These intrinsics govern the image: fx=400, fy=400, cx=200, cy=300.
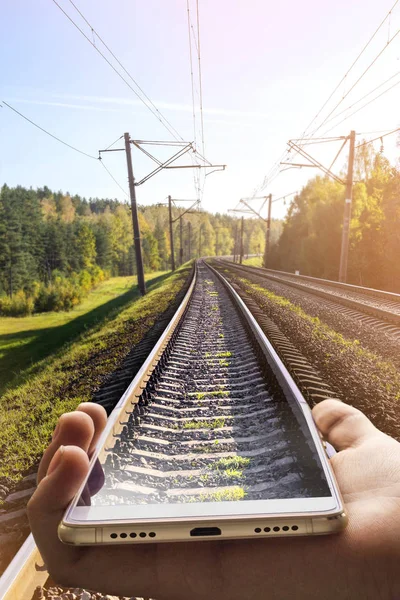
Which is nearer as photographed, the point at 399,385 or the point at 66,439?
the point at 66,439

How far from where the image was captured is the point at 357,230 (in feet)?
89.4

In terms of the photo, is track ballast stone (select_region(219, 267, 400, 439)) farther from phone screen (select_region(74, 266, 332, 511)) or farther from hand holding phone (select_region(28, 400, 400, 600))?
hand holding phone (select_region(28, 400, 400, 600))

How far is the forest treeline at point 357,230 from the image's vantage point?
21734 mm

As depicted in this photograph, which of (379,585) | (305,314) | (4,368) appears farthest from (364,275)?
(379,585)

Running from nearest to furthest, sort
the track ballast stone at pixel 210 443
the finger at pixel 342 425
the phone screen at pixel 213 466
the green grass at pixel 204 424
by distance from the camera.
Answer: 1. the finger at pixel 342 425
2. the phone screen at pixel 213 466
3. the track ballast stone at pixel 210 443
4. the green grass at pixel 204 424

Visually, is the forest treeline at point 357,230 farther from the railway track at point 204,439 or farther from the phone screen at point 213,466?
the phone screen at point 213,466

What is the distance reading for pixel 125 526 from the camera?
1.27m

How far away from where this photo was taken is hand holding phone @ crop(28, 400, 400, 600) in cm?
125

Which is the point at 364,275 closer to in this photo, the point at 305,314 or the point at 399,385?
the point at 305,314

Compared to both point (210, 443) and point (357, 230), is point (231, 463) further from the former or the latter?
point (357, 230)

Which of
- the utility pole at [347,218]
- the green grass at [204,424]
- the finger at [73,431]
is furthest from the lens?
the utility pole at [347,218]

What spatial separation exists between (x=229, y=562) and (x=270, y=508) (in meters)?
0.21

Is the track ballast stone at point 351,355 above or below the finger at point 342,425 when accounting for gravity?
below

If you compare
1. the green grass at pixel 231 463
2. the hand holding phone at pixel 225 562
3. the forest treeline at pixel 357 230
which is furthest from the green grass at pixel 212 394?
the forest treeline at pixel 357 230
